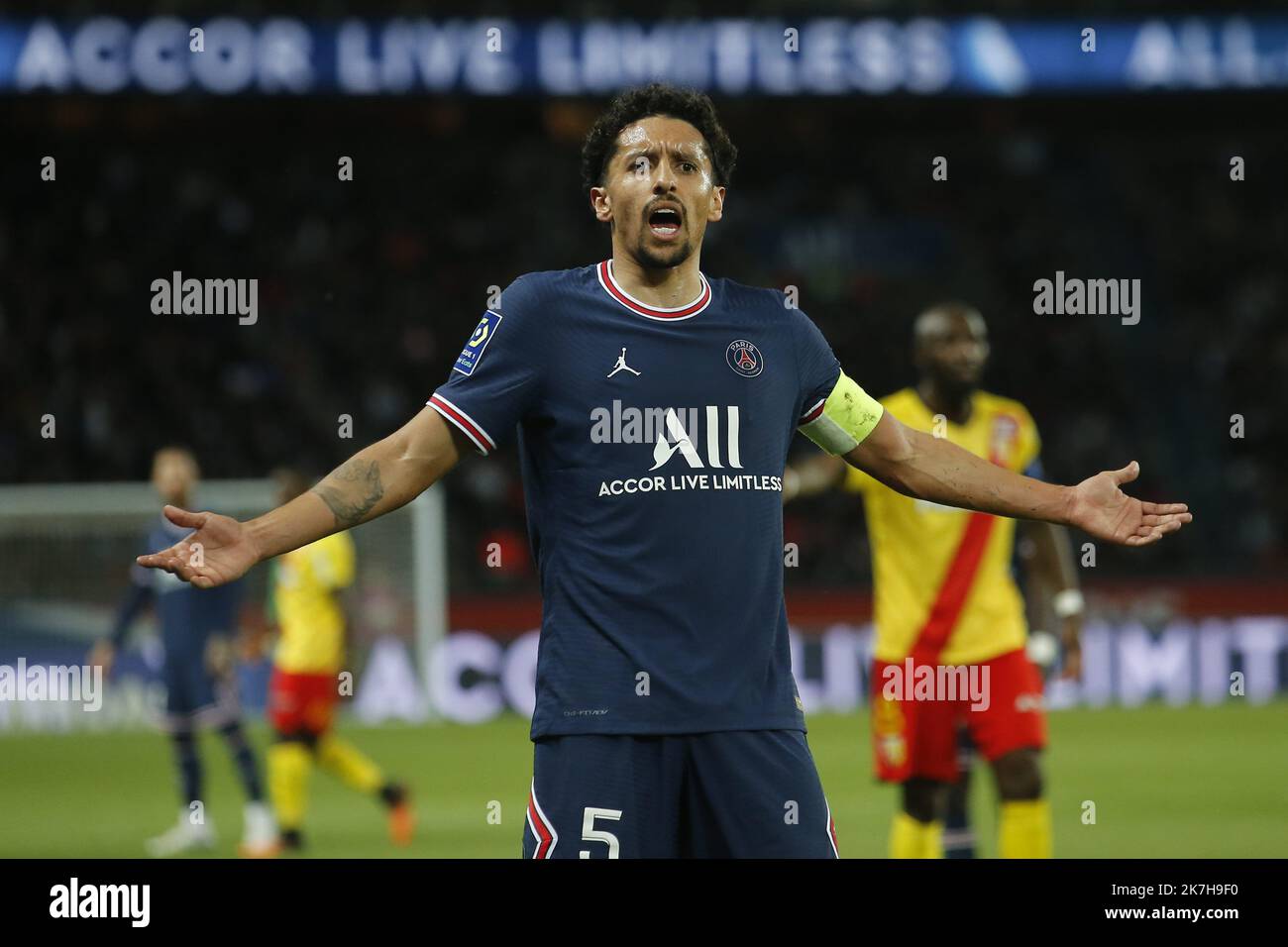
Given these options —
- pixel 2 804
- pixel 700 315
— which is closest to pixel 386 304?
pixel 2 804

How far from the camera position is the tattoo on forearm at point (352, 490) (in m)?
3.68

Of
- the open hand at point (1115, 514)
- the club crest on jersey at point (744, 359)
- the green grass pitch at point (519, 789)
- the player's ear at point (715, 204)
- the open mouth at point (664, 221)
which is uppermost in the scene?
the player's ear at point (715, 204)

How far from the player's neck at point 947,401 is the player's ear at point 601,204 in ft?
10.3

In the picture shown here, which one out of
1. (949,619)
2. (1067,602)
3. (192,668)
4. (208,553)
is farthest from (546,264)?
(208,553)

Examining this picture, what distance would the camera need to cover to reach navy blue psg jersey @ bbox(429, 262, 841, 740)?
3658 millimetres

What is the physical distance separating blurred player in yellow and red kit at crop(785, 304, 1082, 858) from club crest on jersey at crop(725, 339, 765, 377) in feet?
8.40

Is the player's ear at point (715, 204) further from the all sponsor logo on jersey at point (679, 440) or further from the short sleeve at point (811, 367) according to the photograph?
the all sponsor logo on jersey at point (679, 440)

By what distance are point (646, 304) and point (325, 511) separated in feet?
2.57

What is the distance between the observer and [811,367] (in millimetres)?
3961

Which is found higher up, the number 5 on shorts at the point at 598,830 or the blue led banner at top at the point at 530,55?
the blue led banner at top at the point at 530,55

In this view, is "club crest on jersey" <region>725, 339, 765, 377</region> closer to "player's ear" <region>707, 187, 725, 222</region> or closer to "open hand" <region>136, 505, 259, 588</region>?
"player's ear" <region>707, 187, 725, 222</region>

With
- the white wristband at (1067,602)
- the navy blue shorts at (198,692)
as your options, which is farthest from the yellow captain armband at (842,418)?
the navy blue shorts at (198,692)

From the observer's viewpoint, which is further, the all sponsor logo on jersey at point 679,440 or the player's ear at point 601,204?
the player's ear at point 601,204

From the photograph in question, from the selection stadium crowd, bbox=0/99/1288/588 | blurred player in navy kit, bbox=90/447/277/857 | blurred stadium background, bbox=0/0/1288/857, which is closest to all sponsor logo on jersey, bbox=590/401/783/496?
blurred stadium background, bbox=0/0/1288/857
